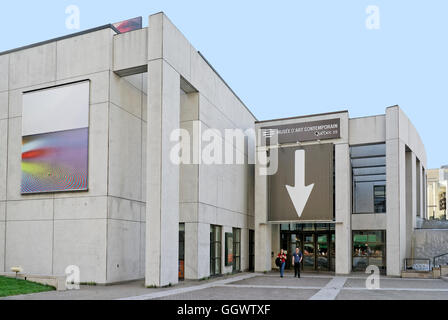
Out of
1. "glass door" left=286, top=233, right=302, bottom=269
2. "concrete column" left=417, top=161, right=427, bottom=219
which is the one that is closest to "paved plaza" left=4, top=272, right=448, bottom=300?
"glass door" left=286, top=233, right=302, bottom=269

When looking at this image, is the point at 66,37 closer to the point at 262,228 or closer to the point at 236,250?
the point at 236,250

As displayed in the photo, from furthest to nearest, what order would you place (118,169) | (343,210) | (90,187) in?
(343,210) → (118,169) → (90,187)

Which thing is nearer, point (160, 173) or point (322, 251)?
point (160, 173)

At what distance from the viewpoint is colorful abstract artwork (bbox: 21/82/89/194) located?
2128cm

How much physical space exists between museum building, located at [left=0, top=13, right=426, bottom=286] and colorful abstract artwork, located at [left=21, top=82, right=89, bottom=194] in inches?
2.1

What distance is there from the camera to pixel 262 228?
99.2 ft

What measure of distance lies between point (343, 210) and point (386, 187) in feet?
9.46

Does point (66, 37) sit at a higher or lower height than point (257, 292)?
higher

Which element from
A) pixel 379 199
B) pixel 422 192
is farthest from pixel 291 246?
pixel 422 192

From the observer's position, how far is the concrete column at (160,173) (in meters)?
19.1

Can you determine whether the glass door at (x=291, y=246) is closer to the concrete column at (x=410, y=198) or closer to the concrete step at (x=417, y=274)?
the concrete column at (x=410, y=198)

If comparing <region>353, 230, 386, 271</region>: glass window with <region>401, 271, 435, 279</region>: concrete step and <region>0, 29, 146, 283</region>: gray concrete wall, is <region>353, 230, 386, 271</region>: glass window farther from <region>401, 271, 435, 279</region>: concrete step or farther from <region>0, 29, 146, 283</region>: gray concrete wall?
<region>0, 29, 146, 283</region>: gray concrete wall
